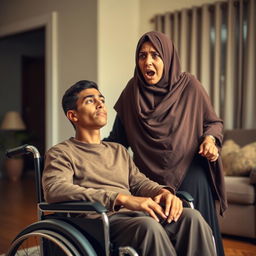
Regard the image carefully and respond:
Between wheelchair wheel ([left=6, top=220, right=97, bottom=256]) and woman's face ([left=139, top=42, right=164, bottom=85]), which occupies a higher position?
woman's face ([left=139, top=42, right=164, bottom=85])

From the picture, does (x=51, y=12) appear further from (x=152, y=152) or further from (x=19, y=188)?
(x=152, y=152)

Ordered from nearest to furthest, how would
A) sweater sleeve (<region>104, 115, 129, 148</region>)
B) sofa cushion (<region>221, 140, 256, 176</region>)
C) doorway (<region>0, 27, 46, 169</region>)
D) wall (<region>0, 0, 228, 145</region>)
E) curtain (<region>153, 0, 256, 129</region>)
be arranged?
sweater sleeve (<region>104, 115, 129, 148</region>), sofa cushion (<region>221, 140, 256, 176</region>), curtain (<region>153, 0, 256, 129</region>), wall (<region>0, 0, 228, 145</region>), doorway (<region>0, 27, 46, 169</region>)

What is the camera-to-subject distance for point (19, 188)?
5293 mm

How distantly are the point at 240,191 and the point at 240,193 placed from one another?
1cm

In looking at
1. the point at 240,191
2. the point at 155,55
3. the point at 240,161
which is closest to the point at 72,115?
the point at 155,55

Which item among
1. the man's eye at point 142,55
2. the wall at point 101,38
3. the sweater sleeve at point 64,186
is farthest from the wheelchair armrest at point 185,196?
the wall at point 101,38

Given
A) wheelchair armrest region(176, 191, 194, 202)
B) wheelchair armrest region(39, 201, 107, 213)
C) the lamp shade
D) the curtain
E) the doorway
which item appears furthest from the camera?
the doorway

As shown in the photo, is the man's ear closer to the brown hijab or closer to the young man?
the young man

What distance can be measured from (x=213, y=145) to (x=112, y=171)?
42 centimetres

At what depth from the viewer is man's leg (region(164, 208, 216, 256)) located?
1.34m

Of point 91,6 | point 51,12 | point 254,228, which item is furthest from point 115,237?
point 51,12

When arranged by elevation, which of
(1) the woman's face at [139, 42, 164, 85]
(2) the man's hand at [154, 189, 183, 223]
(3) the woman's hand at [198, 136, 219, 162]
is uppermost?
(1) the woman's face at [139, 42, 164, 85]

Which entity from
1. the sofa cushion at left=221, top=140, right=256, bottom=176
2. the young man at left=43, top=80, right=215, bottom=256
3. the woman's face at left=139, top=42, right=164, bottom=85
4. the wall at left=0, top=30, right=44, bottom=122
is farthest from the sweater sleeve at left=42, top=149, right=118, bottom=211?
the wall at left=0, top=30, right=44, bottom=122

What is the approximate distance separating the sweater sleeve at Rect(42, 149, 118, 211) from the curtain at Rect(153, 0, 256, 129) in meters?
2.68
